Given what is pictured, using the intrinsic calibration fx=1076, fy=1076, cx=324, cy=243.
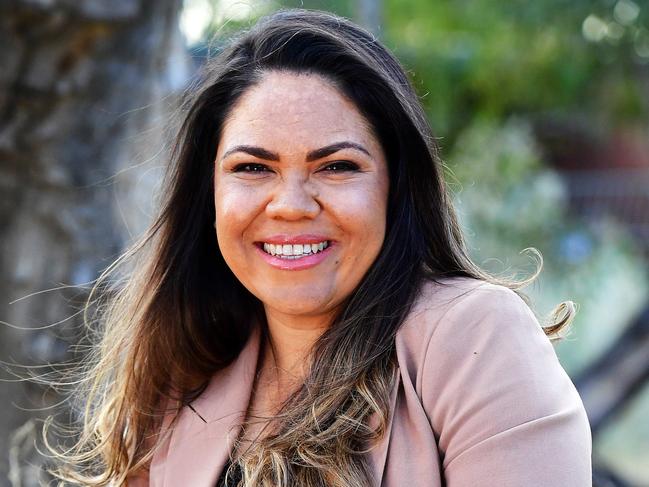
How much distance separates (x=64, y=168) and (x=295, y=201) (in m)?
1.36

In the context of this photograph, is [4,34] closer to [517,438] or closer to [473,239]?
[517,438]

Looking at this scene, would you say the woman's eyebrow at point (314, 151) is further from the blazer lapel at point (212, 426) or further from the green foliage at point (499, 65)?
the green foliage at point (499, 65)

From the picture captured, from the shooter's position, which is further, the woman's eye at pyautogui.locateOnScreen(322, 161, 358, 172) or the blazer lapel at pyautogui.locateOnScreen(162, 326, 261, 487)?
the blazer lapel at pyautogui.locateOnScreen(162, 326, 261, 487)

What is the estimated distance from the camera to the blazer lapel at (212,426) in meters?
2.38

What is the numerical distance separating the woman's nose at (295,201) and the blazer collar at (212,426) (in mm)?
493

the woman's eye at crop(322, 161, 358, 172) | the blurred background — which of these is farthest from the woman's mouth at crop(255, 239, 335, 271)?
the blurred background

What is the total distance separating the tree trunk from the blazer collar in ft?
2.94

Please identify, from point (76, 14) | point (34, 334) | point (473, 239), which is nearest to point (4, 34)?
point (76, 14)

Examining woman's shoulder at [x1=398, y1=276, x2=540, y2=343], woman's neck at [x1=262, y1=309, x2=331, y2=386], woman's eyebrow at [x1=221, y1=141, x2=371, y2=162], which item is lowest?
woman's neck at [x1=262, y1=309, x2=331, y2=386]

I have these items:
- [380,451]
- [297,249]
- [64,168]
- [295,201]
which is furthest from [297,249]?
[64,168]

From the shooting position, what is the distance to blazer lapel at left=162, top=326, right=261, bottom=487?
2377mm

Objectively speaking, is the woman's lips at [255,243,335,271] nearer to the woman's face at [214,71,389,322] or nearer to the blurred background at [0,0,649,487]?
the woman's face at [214,71,389,322]

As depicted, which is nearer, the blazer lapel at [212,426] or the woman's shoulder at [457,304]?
the woman's shoulder at [457,304]

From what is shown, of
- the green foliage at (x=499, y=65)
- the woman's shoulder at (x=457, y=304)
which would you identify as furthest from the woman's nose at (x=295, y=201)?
the green foliage at (x=499, y=65)
